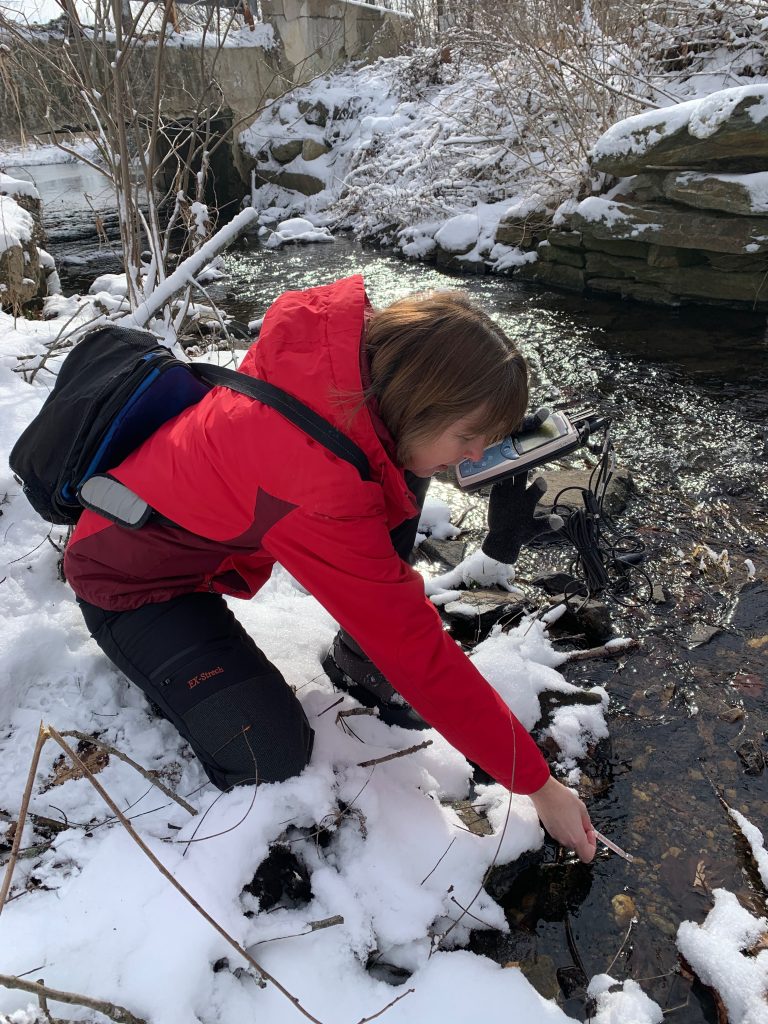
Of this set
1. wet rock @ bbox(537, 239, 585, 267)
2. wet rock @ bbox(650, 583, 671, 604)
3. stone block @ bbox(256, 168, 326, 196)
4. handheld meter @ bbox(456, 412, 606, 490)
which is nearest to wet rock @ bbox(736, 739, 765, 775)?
wet rock @ bbox(650, 583, 671, 604)

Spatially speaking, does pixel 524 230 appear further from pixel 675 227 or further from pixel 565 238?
pixel 675 227

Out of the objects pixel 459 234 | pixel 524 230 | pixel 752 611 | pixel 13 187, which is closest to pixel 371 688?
pixel 752 611

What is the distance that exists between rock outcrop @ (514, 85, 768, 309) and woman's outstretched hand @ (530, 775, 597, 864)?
17.4 ft

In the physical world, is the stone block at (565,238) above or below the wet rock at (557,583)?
above

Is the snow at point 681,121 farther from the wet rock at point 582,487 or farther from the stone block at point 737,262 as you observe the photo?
the wet rock at point 582,487

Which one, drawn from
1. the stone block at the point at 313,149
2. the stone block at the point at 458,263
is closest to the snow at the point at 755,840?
the stone block at the point at 458,263

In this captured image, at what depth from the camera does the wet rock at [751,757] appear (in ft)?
6.24

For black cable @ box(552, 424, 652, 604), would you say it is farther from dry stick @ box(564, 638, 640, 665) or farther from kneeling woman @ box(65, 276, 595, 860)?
kneeling woman @ box(65, 276, 595, 860)

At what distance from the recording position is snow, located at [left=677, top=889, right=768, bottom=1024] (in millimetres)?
1345

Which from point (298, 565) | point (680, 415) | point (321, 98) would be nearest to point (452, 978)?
point (298, 565)

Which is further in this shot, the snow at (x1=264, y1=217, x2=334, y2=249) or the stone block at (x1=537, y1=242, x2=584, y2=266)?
the snow at (x1=264, y1=217, x2=334, y2=249)

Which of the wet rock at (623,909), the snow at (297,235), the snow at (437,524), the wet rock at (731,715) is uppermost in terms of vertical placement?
the snow at (297,235)

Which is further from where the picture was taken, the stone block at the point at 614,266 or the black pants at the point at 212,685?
the stone block at the point at 614,266

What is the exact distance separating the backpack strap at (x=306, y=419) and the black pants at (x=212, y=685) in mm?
611
